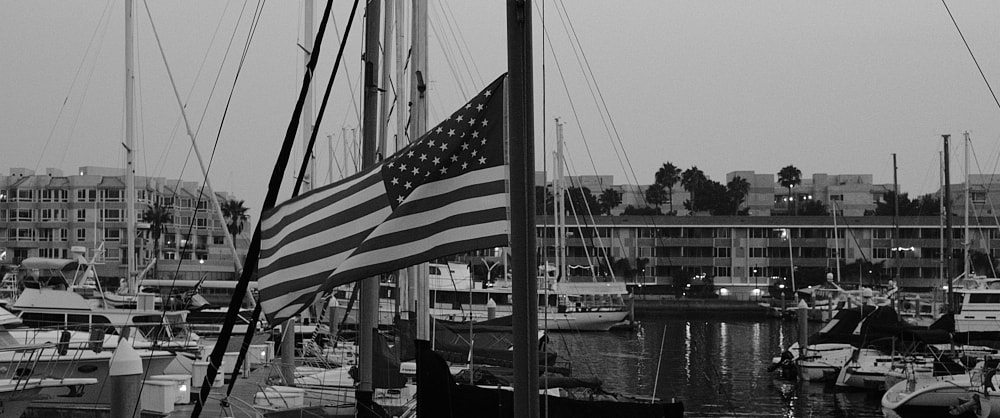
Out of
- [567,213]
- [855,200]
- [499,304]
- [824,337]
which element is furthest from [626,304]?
[855,200]

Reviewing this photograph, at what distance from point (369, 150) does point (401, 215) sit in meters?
3.47

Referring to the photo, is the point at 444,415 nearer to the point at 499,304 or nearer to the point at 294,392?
A: the point at 294,392

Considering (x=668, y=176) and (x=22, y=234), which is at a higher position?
(x=668, y=176)

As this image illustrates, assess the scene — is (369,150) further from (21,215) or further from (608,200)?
(608,200)

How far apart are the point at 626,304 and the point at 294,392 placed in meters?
57.2

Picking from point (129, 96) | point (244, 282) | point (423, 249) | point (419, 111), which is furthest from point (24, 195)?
point (423, 249)

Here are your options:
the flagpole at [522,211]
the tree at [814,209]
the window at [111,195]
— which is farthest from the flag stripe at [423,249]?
the tree at [814,209]

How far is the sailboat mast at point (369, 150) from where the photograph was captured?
11.3 m

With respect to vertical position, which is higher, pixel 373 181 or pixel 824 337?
pixel 373 181

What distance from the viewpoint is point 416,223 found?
808 cm

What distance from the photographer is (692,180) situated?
133125 mm

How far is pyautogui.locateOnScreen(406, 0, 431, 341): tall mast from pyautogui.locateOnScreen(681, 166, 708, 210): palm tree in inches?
4396

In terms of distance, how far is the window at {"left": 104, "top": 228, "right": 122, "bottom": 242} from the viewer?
106875 millimetres

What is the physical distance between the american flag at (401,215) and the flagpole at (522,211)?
134cm
